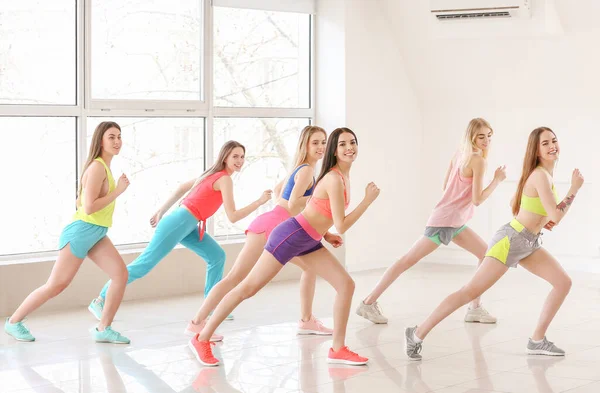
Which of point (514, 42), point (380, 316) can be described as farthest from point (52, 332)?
point (514, 42)

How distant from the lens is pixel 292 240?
5422 mm

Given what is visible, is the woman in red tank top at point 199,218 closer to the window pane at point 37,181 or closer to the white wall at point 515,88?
the window pane at point 37,181

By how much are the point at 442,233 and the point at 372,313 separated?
30.3 inches

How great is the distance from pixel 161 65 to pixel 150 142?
685 mm

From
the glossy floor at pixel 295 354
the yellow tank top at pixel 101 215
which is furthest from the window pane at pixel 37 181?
the yellow tank top at pixel 101 215

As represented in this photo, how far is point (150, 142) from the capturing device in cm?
866

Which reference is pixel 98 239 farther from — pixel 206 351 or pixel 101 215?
pixel 206 351

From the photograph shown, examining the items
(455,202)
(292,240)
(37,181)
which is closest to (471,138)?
(455,202)

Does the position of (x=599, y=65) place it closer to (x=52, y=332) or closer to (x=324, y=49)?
(x=324, y=49)

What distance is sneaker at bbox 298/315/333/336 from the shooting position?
21.5ft

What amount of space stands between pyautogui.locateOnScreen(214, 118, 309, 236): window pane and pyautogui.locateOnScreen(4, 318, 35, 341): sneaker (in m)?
3.03

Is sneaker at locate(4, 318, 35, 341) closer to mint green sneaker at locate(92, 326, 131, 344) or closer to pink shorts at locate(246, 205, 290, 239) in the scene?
mint green sneaker at locate(92, 326, 131, 344)

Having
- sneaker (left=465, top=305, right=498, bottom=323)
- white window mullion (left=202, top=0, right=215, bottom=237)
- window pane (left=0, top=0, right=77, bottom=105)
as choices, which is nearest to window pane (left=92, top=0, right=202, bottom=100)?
white window mullion (left=202, top=0, right=215, bottom=237)

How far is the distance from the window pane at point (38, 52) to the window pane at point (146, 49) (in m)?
0.24
